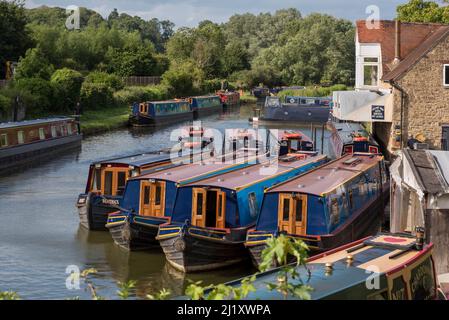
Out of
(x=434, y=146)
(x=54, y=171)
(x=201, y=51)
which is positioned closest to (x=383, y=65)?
(x=434, y=146)

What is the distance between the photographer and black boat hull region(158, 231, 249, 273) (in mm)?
16734

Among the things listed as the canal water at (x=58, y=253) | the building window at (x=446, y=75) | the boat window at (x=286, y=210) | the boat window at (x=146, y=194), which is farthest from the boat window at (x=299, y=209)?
the building window at (x=446, y=75)

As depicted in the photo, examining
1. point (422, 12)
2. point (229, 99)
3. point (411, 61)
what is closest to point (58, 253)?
point (411, 61)

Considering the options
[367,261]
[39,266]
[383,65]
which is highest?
[383,65]

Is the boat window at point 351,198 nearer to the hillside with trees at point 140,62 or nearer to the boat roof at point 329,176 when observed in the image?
the boat roof at point 329,176

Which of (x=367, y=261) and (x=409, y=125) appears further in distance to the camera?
(x=409, y=125)

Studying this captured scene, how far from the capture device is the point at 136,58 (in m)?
71.9

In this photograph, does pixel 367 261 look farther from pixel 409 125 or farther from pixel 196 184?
pixel 409 125

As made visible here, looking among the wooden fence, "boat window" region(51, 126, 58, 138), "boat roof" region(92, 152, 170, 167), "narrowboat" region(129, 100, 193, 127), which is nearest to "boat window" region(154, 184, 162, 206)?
"boat roof" region(92, 152, 170, 167)

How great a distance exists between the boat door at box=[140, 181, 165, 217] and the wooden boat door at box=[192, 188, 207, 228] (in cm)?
152

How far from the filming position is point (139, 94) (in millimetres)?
60750

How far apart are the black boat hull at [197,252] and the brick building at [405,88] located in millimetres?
11329

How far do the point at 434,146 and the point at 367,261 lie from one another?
1601 cm
